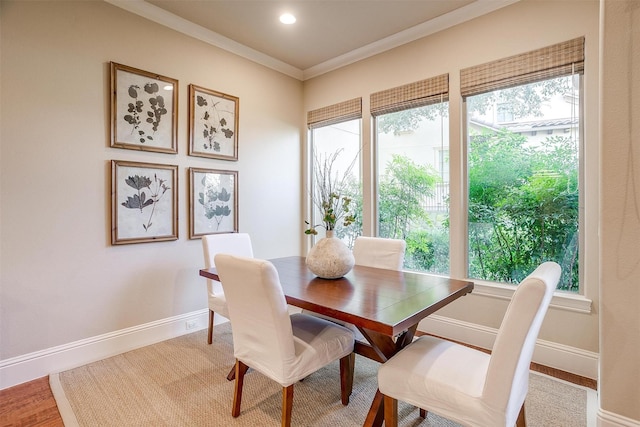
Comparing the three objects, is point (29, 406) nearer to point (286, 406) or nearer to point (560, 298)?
point (286, 406)

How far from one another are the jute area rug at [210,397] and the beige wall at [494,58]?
48 cm

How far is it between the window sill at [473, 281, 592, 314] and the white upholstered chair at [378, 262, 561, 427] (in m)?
1.23

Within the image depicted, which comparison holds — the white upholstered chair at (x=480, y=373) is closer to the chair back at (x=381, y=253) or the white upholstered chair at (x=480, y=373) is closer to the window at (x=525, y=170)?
the chair back at (x=381, y=253)

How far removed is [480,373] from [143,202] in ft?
8.90

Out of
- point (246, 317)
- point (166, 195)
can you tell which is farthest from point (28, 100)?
point (246, 317)

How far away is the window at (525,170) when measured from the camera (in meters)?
2.42

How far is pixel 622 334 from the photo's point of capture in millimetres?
1547

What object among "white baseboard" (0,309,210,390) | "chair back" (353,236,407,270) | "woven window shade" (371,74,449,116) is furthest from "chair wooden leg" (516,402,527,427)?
"white baseboard" (0,309,210,390)

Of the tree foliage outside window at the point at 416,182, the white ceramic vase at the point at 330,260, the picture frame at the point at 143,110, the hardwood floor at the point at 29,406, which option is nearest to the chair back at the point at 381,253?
the white ceramic vase at the point at 330,260

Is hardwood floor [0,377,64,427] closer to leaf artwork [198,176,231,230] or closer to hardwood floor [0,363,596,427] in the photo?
hardwood floor [0,363,596,427]

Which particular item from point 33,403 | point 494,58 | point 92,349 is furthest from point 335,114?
point 33,403

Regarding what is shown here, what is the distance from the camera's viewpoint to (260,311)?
1.57 meters

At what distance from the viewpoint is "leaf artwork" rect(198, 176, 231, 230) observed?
3.22m

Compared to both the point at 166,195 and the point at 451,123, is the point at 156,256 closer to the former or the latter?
the point at 166,195
